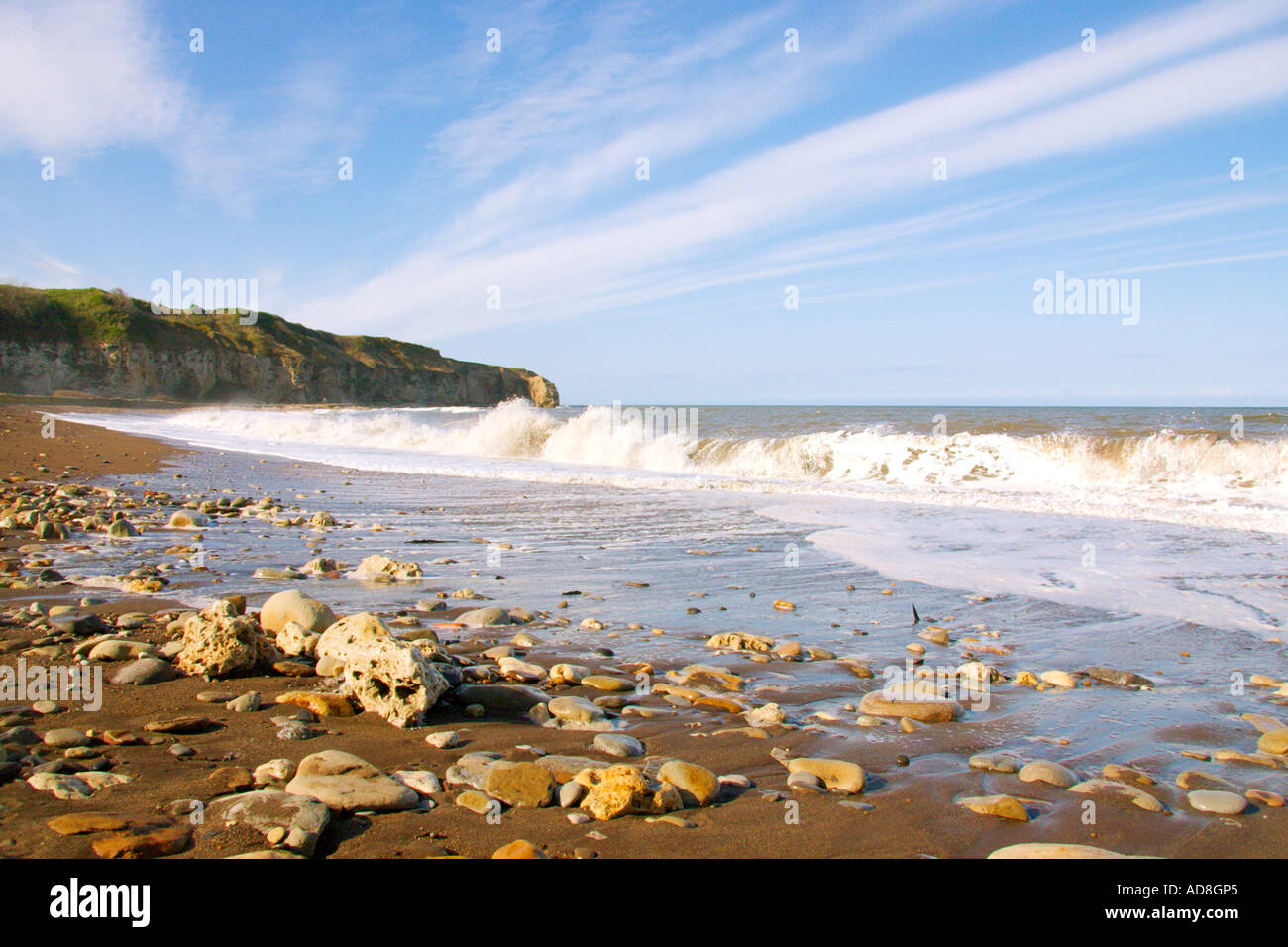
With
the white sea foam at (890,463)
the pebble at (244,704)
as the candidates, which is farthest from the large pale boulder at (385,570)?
the white sea foam at (890,463)

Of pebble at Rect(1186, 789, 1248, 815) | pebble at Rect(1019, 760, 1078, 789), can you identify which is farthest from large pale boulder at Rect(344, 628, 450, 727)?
pebble at Rect(1186, 789, 1248, 815)

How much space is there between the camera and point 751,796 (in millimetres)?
2672

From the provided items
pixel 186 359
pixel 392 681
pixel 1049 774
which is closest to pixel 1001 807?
pixel 1049 774

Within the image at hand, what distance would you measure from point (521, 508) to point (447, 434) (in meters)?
16.5

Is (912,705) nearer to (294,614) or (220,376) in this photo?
(294,614)

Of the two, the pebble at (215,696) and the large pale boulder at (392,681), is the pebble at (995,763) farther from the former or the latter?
the pebble at (215,696)

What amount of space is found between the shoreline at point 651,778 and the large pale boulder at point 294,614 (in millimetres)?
491

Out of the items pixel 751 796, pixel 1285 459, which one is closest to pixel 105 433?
pixel 751 796

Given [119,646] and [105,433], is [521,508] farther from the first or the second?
[105,433]

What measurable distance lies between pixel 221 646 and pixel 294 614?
538 mm

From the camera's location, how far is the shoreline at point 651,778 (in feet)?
7.42

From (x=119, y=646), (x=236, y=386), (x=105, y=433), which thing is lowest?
(x=119, y=646)

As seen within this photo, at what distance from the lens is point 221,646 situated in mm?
3740

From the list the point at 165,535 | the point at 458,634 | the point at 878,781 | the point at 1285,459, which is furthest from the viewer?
the point at 1285,459
